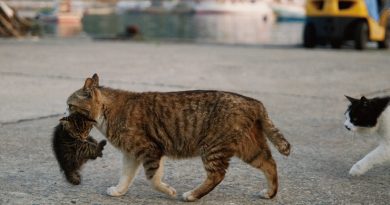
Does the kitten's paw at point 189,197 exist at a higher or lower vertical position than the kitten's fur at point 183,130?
lower

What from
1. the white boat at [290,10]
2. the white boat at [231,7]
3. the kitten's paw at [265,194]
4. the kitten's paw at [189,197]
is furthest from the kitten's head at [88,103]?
the white boat at [231,7]

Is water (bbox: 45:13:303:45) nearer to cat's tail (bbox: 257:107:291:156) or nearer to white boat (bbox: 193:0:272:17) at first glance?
cat's tail (bbox: 257:107:291:156)

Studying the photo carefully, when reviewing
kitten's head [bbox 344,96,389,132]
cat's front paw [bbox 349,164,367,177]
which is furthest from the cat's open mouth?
kitten's head [bbox 344,96,389,132]

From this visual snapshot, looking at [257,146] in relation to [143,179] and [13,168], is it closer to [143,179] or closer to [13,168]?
[143,179]

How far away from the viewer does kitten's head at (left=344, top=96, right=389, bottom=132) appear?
17.5ft

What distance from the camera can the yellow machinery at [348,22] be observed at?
19.0 m

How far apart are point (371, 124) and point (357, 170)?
418 mm

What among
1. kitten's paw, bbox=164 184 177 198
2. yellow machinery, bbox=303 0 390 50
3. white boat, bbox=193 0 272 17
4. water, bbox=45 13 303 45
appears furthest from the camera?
white boat, bbox=193 0 272 17

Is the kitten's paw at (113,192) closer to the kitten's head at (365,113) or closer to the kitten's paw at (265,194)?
the kitten's paw at (265,194)

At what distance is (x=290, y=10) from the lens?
3593 inches

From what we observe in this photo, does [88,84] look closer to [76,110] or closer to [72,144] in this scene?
[76,110]

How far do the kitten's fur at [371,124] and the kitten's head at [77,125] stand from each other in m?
2.09

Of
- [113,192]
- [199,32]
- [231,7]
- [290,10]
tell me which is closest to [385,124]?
[113,192]

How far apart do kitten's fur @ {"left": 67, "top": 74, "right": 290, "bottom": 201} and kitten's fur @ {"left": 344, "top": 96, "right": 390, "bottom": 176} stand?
2.99ft
